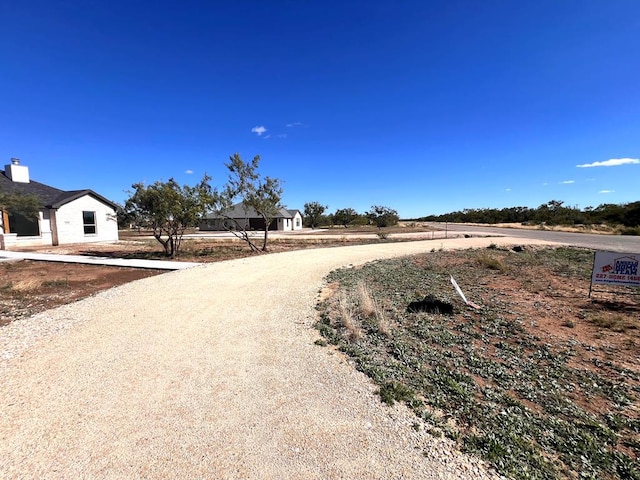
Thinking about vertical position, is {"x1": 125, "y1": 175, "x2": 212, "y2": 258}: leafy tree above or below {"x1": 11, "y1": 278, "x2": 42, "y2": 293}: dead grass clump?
above

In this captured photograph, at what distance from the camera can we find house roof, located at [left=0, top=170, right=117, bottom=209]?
19.4 meters

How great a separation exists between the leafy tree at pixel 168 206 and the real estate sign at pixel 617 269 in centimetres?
1486

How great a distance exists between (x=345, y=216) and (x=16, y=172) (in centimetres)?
4540

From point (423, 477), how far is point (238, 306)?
4.73m

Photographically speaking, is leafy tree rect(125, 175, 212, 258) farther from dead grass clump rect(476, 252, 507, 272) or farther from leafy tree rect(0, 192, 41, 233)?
dead grass clump rect(476, 252, 507, 272)

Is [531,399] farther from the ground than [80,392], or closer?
closer

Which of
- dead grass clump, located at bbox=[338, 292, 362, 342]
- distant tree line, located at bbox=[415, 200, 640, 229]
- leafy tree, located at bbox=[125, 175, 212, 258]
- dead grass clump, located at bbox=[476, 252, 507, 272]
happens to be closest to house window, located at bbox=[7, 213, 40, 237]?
leafy tree, located at bbox=[125, 175, 212, 258]

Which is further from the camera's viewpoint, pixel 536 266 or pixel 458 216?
pixel 458 216

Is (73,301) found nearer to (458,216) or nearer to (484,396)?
(484,396)

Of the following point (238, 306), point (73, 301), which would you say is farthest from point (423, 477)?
point (73, 301)

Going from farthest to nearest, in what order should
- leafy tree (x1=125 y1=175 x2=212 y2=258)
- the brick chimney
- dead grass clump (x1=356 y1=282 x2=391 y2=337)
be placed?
the brick chimney, leafy tree (x1=125 y1=175 x2=212 y2=258), dead grass clump (x1=356 y1=282 x2=391 y2=337)

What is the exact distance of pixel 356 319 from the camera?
5.53m

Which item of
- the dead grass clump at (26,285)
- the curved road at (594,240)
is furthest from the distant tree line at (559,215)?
the dead grass clump at (26,285)

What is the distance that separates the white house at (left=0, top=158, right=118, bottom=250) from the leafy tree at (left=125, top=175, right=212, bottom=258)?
5.13 m
